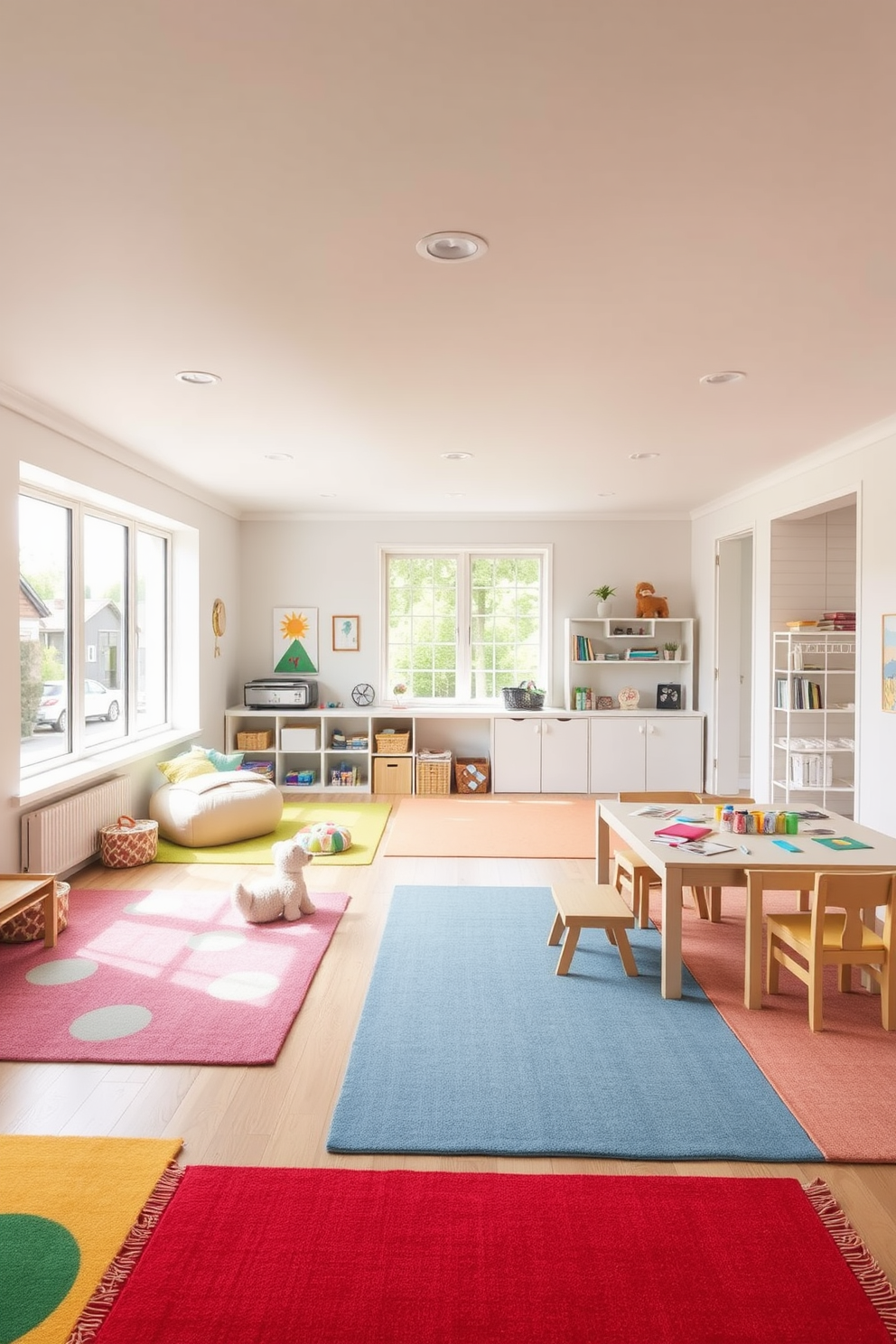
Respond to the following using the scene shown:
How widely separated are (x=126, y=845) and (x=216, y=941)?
151cm

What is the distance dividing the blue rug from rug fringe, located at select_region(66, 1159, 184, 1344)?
0.44 m

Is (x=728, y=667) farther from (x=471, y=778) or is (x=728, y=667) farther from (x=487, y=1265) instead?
(x=487, y=1265)

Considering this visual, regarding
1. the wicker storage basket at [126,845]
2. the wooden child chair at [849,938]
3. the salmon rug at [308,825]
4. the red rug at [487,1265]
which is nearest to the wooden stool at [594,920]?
the wooden child chair at [849,938]

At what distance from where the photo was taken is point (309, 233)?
2.43m

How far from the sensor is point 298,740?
7715mm

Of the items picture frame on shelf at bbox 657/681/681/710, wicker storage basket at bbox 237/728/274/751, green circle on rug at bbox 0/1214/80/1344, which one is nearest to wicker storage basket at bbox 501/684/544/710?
picture frame on shelf at bbox 657/681/681/710

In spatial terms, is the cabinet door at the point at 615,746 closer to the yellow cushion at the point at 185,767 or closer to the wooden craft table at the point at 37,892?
the yellow cushion at the point at 185,767

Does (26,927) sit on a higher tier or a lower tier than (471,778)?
lower

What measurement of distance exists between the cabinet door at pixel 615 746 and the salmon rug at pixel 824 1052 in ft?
12.0

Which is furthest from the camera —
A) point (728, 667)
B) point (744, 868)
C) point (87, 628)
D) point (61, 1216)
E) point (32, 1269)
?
point (728, 667)

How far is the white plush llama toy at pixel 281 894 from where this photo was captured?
413cm

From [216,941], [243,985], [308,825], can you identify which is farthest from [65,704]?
[243,985]

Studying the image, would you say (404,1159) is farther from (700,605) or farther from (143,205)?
(700,605)

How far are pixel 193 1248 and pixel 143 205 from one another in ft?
8.59
